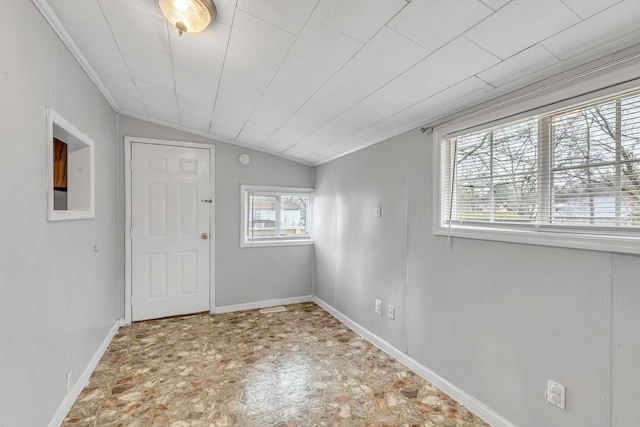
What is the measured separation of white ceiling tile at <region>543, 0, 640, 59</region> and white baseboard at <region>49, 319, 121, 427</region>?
3.26 meters

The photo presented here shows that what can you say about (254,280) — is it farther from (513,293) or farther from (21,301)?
(513,293)

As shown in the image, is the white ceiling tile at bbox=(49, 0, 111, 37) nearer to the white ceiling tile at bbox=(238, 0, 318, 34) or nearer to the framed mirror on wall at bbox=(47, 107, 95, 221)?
the framed mirror on wall at bbox=(47, 107, 95, 221)

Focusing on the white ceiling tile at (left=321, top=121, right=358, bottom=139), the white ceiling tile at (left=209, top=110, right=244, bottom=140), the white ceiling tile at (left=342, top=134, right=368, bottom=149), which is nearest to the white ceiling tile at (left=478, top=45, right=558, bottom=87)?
the white ceiling tile at (left=321, top=121, right=358, bottom=139)

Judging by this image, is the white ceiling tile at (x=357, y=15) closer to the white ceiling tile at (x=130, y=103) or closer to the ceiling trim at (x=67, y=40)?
the ceiling trim at (x=67, y=40)

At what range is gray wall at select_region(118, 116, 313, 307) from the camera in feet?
12.0

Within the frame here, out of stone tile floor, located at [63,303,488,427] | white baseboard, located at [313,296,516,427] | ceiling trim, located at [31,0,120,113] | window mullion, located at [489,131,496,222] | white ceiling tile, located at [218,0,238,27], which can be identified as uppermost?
ceiling trim, located at [31,0,120,113]

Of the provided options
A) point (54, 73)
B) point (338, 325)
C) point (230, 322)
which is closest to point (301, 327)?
point (338, 325)

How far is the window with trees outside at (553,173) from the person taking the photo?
4.21 feet

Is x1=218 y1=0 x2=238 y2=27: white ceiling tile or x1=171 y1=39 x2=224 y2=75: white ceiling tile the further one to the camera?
x1=171 y1=39 x2=224 y2=75: white ceiling tile

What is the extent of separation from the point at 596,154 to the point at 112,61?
3060 mm

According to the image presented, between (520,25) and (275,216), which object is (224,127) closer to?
(275,216)

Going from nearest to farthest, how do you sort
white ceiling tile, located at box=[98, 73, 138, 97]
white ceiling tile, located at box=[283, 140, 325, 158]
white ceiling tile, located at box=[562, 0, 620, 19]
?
white ceiling tile, located at box=[562, 0, 620, 19] < white ceiling tile, located at box=[98, 73, 138, 97] < white ceiling tile, located at box=[283, 140, 325, 158]

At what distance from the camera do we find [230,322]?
11.0 ft

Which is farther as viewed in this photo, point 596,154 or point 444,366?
point 444,366
